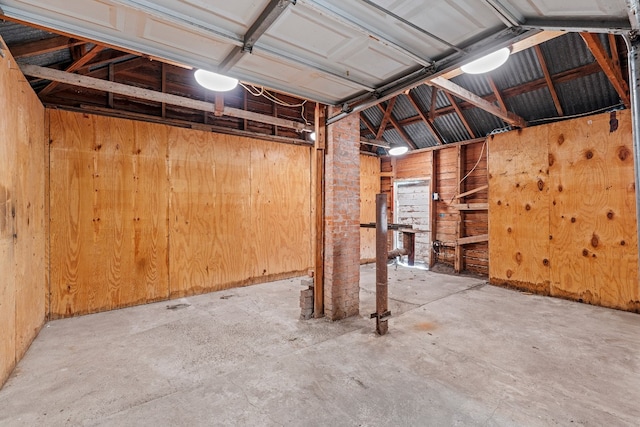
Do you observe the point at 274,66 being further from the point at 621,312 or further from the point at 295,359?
the point at 621,312

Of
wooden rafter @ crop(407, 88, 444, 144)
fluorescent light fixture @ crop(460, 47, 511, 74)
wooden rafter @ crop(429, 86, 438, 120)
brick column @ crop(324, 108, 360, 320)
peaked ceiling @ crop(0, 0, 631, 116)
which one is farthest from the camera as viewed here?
wooden rafter @ crop(407, 88, 444, 144)

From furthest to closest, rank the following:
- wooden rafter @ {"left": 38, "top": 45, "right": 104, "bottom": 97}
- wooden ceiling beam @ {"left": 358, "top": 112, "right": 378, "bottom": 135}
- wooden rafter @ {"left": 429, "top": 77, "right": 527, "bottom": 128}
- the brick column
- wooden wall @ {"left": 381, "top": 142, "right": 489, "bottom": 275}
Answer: wooden ceiling beam @ {"left": 358, "top": 112, "right": 378, "bottom": 135} < wooden wall @ {"left": 381, "top": 142, "right": 489, "bottom": 275} < the brick column < wooden rafter @ {"left": 429, "top": 77, "right": 527, "bottom": 128} < wooden rafter @ {"left": 38, "top": 45, "right": 104, "bottom": 97}

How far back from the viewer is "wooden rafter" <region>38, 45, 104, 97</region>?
307 cm

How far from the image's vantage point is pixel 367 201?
7086 mm

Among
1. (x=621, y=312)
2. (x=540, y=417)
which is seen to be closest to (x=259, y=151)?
(x=540, y=417)

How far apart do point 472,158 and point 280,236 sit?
4111 mm

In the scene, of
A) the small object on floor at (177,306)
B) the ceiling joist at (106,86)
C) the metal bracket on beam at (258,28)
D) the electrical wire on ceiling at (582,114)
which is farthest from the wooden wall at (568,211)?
the small object on floor at (177,306)

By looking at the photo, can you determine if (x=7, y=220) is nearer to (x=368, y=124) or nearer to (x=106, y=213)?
(x=106, y=213)

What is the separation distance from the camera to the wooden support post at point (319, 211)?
3.52 m

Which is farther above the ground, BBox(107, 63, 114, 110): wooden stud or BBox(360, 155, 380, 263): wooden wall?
BBox(107, 63, 114, 110): wooden stud

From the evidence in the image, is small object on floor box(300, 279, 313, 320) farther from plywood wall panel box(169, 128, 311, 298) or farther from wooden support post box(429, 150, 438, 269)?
wooden support post box(429, 150, 438, 269)

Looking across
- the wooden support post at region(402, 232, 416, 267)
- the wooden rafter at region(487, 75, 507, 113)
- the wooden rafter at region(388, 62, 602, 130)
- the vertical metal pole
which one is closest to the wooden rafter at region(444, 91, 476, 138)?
the wooden rafter at region(388, 62, 602, 130)

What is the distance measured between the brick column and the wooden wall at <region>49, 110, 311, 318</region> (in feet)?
6.72

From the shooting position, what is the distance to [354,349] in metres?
2.75
